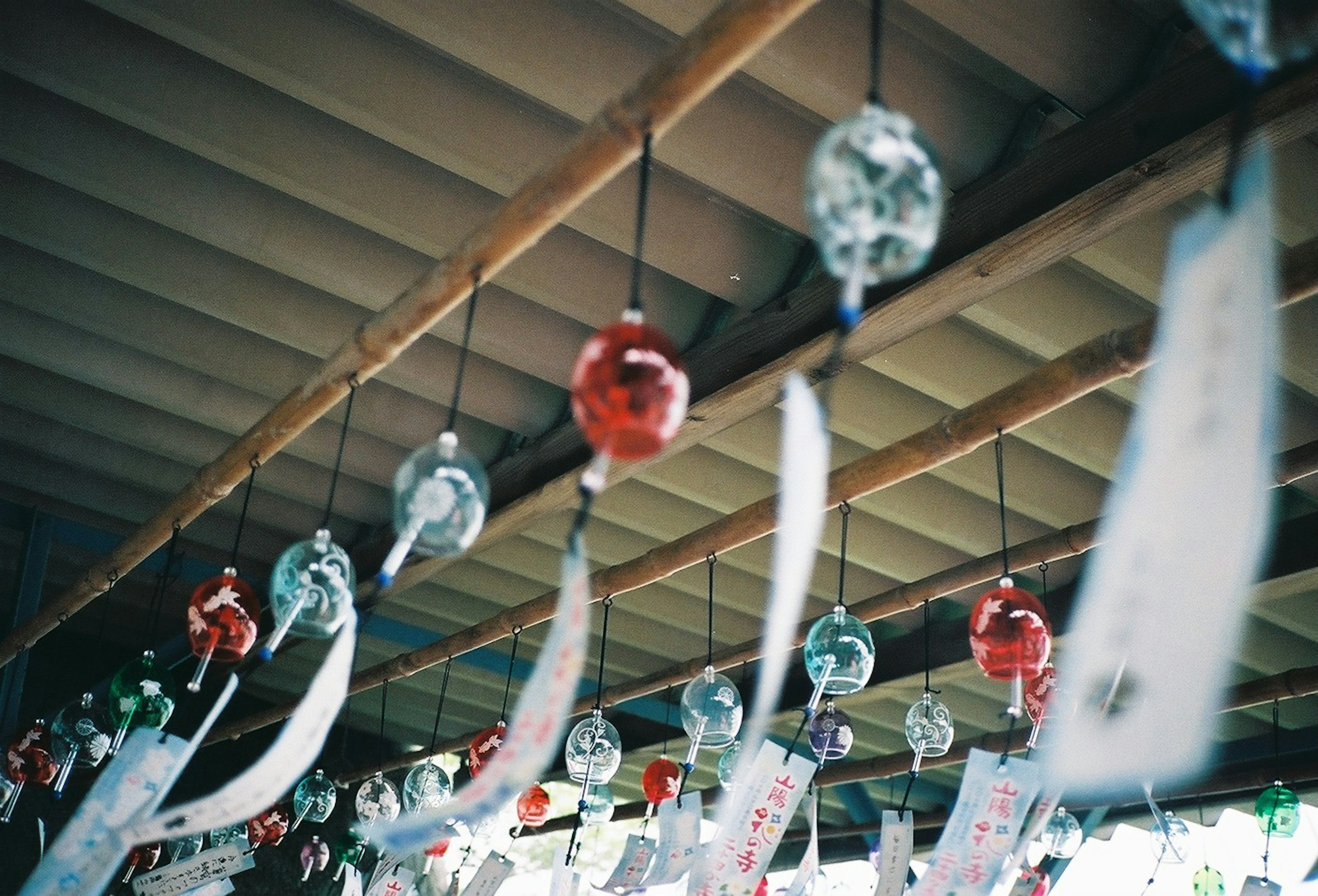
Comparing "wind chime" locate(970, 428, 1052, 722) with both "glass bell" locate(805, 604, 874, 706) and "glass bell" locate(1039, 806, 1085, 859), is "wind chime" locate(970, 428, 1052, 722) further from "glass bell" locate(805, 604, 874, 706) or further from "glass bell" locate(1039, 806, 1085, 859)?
"glass bell" locate(1039, 806, 1085, 859)

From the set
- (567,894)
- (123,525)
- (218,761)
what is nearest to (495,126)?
(567,894)

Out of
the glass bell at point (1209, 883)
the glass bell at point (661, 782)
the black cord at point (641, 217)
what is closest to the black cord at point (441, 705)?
the glass bell at point (661, 782)

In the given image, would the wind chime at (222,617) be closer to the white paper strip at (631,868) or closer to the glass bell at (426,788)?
the glass bell at (426,788)

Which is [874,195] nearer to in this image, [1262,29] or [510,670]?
[1262,29]

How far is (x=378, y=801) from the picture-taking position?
171 inches

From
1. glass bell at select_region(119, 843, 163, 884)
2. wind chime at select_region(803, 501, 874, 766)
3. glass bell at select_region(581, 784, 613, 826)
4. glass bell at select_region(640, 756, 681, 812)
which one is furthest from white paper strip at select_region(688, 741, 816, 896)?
glass bell at select_region(119, 843, 163, 884)

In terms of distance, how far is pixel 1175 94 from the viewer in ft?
6.91

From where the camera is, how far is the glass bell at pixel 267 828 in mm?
4758

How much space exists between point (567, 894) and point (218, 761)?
3.77 meters

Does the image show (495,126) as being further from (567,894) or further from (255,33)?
(567,894)

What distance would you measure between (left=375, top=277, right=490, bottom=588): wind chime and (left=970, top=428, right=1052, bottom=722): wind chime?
1.12 meters

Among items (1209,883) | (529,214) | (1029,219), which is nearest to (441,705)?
(529,214)

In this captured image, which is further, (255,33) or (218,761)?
(218,761)

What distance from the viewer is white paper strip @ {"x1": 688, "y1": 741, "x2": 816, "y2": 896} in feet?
9.35
